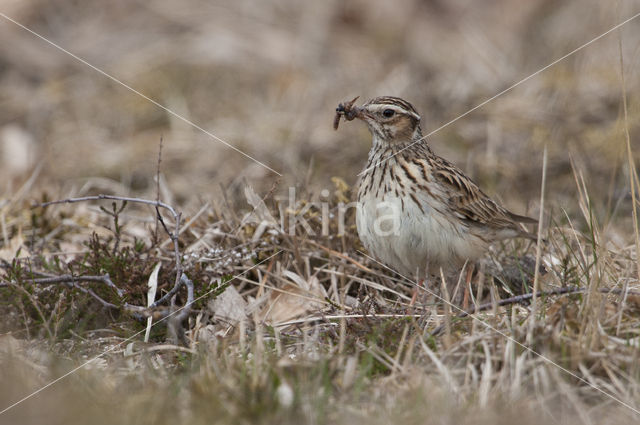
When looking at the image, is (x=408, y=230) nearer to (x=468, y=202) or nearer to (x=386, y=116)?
(x=468, y=202)

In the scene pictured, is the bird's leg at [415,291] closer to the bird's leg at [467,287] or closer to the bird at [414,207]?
the bird at [414,207]

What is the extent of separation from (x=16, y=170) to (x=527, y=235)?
660 cm

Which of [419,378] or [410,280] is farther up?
[410,280]

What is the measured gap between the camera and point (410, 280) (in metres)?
5.63

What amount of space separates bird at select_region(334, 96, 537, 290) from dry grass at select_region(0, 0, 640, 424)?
0.29m

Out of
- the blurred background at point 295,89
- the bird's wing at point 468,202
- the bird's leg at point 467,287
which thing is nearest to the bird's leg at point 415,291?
the bird's leg at point 467,287

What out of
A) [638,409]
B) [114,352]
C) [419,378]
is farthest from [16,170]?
[638,409]

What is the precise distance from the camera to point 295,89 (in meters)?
11.8

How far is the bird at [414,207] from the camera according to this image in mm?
5070

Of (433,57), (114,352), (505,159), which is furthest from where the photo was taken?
(433,57)

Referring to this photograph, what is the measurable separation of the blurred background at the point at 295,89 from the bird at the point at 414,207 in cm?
153

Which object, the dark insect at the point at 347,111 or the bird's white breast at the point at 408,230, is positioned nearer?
the bird's white breast at the point at 408,230

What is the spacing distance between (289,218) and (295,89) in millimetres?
6275

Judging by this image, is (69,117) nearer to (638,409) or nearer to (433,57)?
(433,57)
